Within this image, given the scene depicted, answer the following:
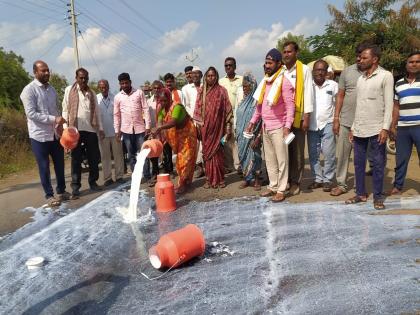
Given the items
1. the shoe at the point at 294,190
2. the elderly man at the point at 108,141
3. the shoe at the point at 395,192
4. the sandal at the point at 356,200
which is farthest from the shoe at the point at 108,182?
the shoe at the point at 395,192

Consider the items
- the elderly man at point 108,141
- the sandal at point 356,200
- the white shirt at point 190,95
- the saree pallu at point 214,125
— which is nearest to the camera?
the sandal at point 356,200

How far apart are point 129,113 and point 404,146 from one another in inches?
→ 163

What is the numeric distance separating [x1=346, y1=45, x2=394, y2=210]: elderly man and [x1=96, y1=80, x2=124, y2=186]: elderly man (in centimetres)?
407

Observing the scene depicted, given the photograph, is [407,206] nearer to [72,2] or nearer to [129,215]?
[129,215]

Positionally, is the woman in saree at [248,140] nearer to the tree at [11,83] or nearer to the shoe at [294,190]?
the shoe at [294,190]

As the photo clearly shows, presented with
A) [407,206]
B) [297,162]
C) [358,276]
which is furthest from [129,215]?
[407,206]

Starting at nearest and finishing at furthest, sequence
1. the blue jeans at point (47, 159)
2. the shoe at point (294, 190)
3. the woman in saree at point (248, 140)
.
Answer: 1. the shoe at point (294, 190)
2. the blue jeans at point (47, 159)
3. the woman in saree at point (248, 140)

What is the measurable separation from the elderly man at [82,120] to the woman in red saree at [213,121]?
1.70 m

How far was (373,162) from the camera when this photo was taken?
430cm

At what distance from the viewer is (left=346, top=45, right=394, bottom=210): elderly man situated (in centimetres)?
404

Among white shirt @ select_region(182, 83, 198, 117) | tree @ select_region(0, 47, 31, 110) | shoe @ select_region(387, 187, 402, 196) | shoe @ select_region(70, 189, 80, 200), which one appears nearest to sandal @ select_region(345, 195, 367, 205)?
shoe @ select_region(387, 187, 402, 196)

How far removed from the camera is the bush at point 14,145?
936cm

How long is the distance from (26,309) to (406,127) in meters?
4.37

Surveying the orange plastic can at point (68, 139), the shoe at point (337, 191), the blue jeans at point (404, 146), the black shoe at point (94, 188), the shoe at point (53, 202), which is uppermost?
the orange plastic can at point (68, 139)
